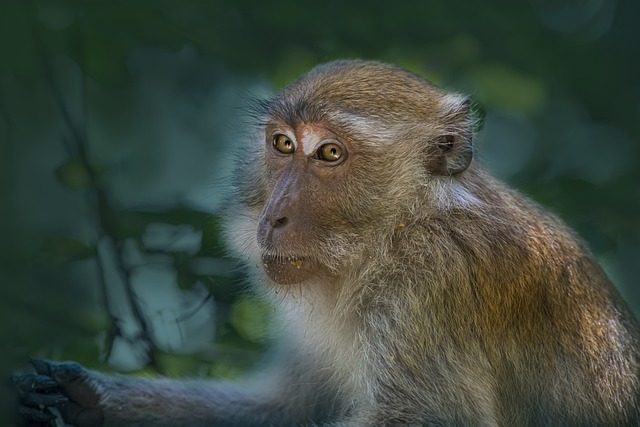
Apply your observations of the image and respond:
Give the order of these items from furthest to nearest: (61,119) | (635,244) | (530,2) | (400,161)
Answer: (530,2), (635,244), (61,119), (400,161)

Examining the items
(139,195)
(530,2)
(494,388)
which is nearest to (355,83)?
(139,195)

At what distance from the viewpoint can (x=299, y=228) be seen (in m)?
4.59

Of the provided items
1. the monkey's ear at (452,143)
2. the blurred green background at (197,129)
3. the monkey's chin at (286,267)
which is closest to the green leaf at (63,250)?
the blurred green background at (197,129)

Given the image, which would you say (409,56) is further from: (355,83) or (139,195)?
(139,195)

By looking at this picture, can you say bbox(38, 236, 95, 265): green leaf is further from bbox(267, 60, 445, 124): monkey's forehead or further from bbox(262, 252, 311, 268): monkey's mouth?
bbox(267, 60, 445, 124): monkey's forehead

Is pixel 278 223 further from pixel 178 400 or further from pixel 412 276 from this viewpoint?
pixel 178 400

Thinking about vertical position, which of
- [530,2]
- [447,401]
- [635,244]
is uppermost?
[530,2]

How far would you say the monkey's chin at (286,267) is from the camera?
456cm

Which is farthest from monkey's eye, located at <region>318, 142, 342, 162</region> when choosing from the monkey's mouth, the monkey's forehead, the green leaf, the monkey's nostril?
the green leaf

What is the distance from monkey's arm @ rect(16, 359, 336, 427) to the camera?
5.24 m

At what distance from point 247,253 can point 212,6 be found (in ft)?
5.86

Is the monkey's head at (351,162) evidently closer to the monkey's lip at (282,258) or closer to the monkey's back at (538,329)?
the monkey's lip at (282,258)

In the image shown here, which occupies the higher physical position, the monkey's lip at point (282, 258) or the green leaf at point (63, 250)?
the monkey's lip at point (282, 258)

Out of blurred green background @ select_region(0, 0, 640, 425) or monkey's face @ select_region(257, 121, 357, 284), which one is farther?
blurred green background @ select_region(0, 0, 640, 425)
